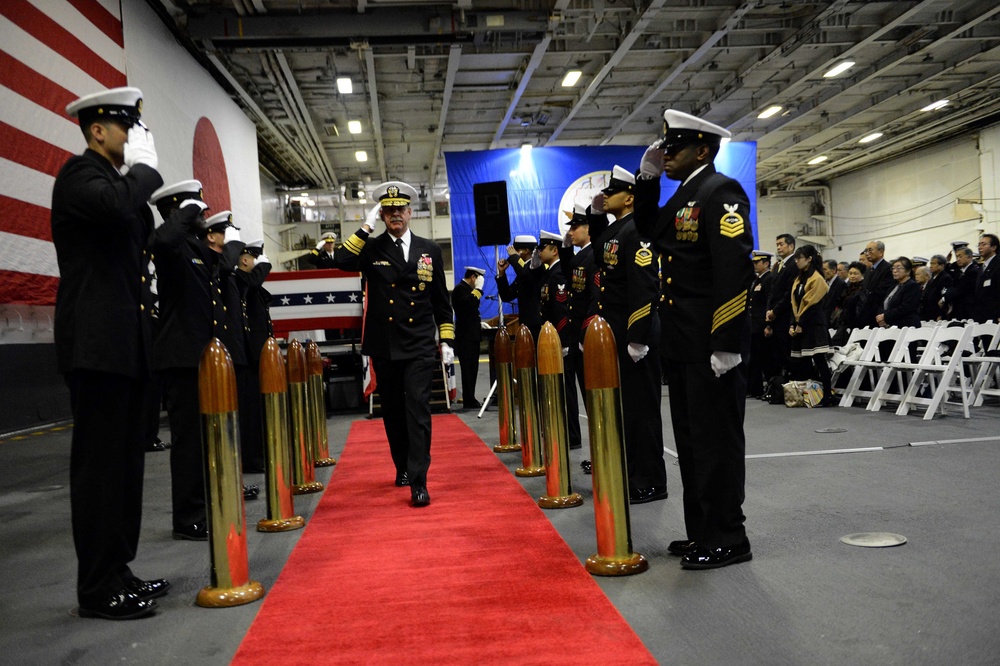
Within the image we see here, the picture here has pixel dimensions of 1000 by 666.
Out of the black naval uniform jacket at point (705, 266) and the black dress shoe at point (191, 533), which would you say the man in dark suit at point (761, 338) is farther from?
the black dress shoe at point (191, 533)

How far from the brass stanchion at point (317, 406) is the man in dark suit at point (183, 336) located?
78.2 inches

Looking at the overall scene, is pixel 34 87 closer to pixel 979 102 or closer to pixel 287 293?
pixel 287 293

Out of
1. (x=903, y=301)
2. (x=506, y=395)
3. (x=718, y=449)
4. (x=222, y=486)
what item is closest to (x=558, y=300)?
(x=506, y=395)

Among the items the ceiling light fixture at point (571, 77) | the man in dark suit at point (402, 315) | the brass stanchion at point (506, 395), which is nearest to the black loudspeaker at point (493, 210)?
the brass stanchion at point (506, 395)

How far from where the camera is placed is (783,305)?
9.37 m

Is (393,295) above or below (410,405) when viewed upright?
above

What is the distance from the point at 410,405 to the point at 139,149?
7.23ft

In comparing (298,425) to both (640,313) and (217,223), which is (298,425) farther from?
(640,313)

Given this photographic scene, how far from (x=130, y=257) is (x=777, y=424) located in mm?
5977

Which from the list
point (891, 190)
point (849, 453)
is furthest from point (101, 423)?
point (891, 190)

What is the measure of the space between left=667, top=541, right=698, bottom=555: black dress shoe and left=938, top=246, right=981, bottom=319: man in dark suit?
312 inches

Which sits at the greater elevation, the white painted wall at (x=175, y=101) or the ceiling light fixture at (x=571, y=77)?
the ceiling light fixture at (x=571, y=77)

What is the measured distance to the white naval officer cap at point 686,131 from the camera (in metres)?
3.22

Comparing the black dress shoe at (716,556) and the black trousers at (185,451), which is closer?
A: the black dress shoe at (716,556)
